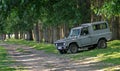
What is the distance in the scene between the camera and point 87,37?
31.6 m

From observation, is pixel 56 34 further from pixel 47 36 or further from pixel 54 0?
→ pixel 54 0

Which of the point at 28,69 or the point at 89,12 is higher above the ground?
the point at 89,12

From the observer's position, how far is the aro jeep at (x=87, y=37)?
103ft

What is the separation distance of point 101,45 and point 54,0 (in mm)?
14534

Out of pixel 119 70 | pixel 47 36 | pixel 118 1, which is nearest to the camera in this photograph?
pixel 118 1

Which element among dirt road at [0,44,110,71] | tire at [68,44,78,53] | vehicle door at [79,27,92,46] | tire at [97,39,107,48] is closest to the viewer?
dirt road at [0,44,110,71]

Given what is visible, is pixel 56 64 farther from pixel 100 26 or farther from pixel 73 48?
pixel 100 26

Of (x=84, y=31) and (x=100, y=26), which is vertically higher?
(x=100, y=26)

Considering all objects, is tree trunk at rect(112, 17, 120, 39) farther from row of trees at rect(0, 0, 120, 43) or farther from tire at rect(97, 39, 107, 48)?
tire at rect(97, 39, 107, 48)

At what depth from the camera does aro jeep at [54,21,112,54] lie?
31.3 meters

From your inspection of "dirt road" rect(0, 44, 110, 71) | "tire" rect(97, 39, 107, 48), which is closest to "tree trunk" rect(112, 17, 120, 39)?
"tire" rect(97, 39, 107, 48)

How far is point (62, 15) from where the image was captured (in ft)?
128

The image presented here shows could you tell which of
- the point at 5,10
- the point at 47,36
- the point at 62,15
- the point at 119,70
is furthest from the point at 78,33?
the point at 47,36

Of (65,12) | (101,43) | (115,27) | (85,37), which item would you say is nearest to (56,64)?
(85,37)
